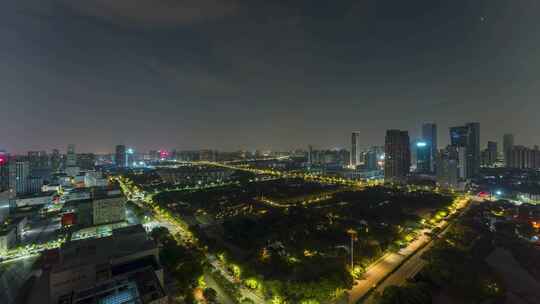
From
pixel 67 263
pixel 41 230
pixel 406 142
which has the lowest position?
pixel 41 230

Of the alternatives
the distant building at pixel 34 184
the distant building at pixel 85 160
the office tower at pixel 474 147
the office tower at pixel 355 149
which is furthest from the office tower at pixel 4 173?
the office tower at pixel 355 149

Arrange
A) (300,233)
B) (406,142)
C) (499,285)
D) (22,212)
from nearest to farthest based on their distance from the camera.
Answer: (499,285)
(300,233)
(22,212)
(406,142)

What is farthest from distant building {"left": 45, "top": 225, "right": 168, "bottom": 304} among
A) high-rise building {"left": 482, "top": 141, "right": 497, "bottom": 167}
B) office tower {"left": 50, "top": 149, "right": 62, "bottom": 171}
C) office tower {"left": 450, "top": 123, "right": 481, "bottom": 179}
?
high-rise building {"left": 482, "top": 141, "right": 497, "bottom": 167}

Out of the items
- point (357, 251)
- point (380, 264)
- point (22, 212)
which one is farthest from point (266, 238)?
point (22, 212)

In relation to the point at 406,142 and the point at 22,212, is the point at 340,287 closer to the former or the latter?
the point at 22,212

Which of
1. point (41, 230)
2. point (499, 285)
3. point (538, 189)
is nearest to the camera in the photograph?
point (499, 285)

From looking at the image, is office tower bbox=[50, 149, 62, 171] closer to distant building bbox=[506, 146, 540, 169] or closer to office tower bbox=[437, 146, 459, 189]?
office tower bbox=[437, 146, 459, 189]

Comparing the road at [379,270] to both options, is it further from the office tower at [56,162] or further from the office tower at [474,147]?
the office tower at [56,162]
